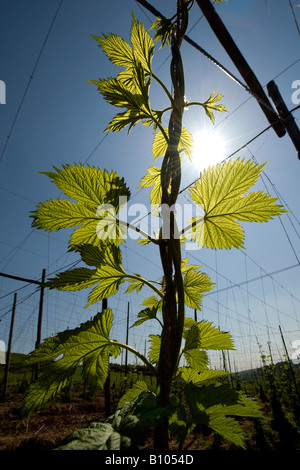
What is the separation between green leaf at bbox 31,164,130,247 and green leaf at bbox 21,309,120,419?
247 millimetres

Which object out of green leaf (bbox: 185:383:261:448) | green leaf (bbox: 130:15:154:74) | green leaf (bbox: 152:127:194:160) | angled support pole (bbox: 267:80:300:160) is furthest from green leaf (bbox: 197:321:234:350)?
angled support pole (bbox: 267:80:300:160)

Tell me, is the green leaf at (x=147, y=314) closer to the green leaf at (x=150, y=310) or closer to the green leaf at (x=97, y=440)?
the green leaf at (x=150, y=310)

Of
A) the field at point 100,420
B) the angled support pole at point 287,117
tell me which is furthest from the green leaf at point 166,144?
the angled support pole at point 287,117

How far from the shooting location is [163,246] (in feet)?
2.04

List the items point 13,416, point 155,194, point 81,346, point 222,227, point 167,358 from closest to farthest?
point 167,358 → point 81,346 → point 222,227 → point 155,194 → point 13,416

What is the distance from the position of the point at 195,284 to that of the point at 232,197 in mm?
341

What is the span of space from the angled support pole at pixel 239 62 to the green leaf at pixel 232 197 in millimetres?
3068

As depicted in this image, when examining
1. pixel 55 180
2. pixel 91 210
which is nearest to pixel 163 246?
pixel 91 210

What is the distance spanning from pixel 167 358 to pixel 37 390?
0.30 m

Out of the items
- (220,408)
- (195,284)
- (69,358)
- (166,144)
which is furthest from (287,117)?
(69,358)

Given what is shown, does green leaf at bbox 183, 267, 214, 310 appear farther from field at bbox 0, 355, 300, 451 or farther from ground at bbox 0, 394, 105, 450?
ground at bbox 0, 394, 105, 450

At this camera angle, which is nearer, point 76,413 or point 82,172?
point 82,172
